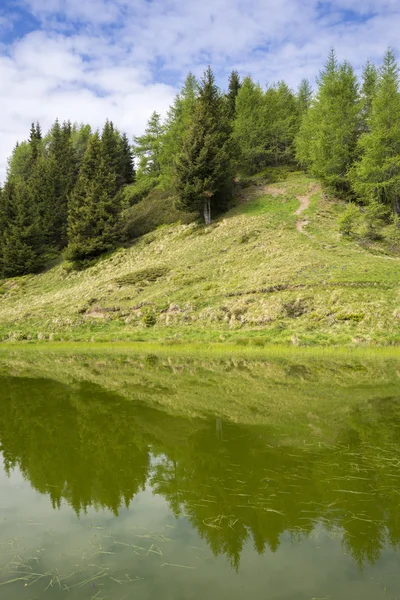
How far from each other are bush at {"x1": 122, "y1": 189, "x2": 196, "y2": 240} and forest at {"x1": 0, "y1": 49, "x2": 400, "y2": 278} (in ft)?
0.69

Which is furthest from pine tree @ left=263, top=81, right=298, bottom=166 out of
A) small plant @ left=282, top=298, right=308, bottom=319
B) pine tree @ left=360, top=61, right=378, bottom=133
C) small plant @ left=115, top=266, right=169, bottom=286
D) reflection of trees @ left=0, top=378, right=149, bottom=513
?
reflection of trees @ left=0, top=378, right=149, bottom=513

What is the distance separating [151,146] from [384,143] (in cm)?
4083

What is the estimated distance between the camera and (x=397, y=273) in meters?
30.5

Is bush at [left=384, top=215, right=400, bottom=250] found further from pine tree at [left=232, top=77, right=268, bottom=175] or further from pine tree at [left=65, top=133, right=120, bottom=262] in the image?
pine tree at [left=65, top=133, right=120, bottom=262]

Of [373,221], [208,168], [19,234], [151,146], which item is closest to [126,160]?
[151,146]

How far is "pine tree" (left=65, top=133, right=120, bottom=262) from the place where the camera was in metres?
53.2

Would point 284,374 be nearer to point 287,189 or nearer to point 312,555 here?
point 312,555

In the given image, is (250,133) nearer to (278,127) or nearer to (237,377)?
(278,127)

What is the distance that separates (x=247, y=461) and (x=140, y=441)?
9.52 feet

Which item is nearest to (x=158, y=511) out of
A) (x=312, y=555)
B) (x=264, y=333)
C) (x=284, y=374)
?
(x=312, y=555)

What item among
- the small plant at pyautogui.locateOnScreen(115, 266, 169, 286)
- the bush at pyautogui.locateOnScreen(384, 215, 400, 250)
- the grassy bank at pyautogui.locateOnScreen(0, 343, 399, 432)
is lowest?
the grassy bank at pyautogui.locateOnScreen(0, 343, 399, 432)

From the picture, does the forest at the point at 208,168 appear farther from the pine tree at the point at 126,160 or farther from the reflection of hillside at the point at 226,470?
the reflection of hillside at the point at 226,470

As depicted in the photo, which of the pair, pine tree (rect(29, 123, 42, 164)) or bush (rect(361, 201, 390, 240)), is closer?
bush (rect(361, 201, 390, 240))

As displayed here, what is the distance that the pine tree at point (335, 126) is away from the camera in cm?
5094
